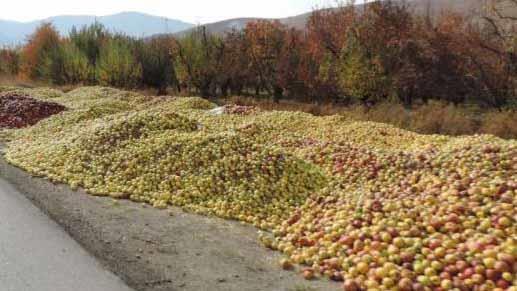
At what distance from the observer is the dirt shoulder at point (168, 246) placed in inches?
163

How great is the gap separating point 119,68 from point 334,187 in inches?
719

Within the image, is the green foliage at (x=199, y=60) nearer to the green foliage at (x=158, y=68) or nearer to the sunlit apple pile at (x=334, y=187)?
the green foliage at (x=158, y=68)

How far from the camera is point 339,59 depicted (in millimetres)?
17359

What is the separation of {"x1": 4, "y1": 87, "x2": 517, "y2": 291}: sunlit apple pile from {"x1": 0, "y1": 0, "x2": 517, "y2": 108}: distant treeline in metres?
6.18

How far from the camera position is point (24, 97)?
15945mm

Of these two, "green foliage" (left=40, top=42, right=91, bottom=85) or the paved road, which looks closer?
the paved road

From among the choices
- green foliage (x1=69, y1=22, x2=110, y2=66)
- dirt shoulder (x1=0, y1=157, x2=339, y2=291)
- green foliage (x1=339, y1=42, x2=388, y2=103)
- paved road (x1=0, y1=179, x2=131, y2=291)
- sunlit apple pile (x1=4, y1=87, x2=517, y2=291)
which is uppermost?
green foliage (x1=69, y1=22, x2=110, y2=66)

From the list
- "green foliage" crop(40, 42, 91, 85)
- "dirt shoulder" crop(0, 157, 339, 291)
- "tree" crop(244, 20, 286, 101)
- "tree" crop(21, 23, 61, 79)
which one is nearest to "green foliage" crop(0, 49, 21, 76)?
"tree" crop(21, 23, 61, 79)

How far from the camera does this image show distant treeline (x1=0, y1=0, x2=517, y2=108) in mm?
15992

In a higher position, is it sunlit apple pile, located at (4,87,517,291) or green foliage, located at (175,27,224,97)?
green foliage, located at (175,27,224,97)

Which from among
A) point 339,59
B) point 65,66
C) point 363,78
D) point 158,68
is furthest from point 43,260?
point 65,66

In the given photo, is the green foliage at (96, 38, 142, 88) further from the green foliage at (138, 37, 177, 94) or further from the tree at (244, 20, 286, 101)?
the tree at (244, 20, 286, 101)

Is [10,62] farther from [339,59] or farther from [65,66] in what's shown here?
[339,59]

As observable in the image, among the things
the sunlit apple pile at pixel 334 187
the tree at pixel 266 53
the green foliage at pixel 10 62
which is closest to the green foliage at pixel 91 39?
the green foliage at pixel 10 62
